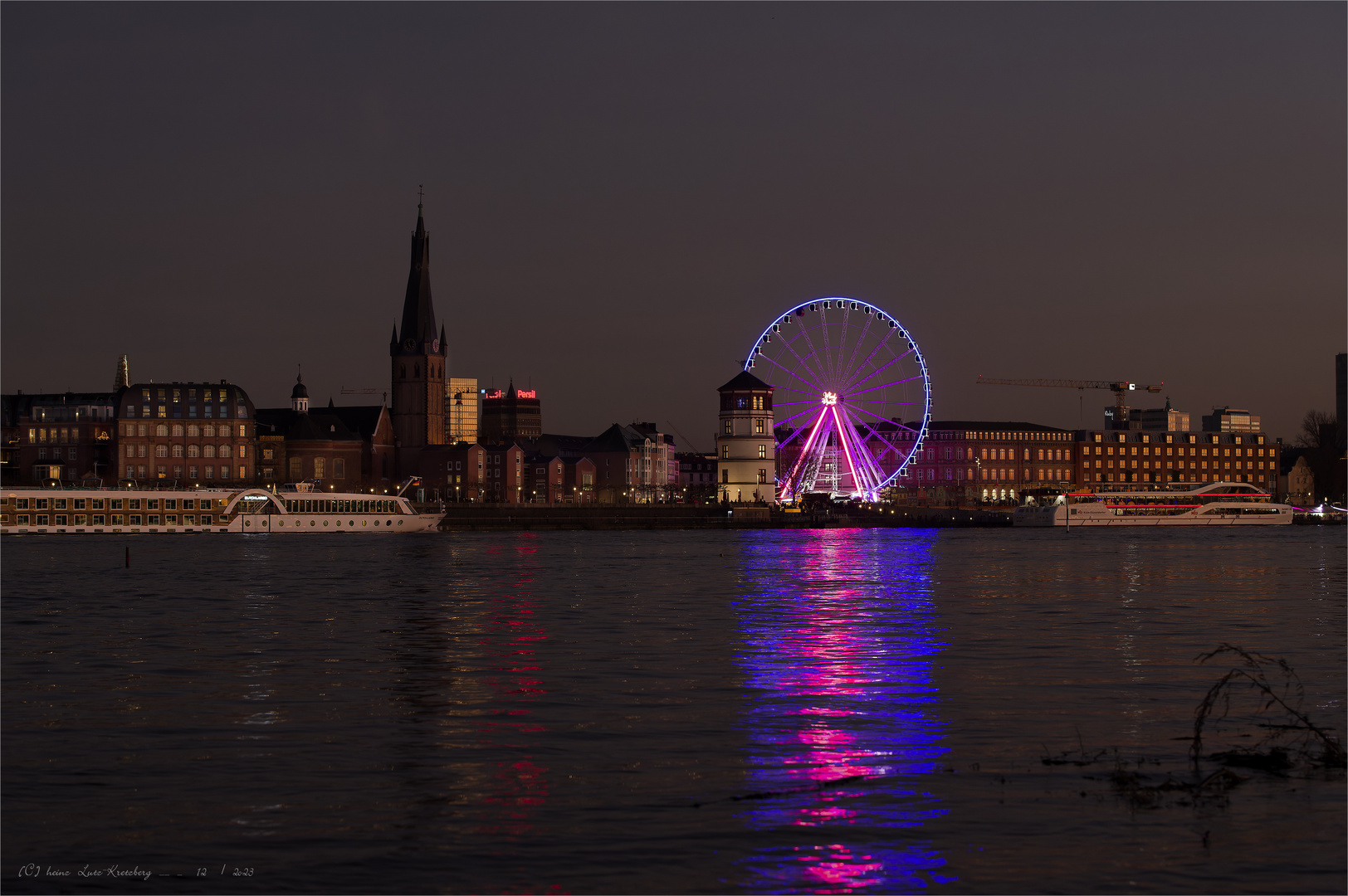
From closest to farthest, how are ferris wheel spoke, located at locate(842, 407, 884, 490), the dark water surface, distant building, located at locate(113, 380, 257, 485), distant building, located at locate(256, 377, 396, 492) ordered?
1. the dark water surface
2. ferris wheel spoke, located at locate(842, 407, 884, 490)
3. distant building, located at locate(113, 380, 257, 485)
4. distant building, located at locate(256, 377, 396, 492)

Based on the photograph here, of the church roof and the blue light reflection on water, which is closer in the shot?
the blue light reflection on water

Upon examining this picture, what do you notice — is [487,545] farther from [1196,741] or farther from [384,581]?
[1196,741]

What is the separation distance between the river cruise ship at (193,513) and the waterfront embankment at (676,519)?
12999mm

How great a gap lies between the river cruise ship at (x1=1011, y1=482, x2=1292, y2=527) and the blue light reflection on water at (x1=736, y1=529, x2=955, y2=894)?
115 m

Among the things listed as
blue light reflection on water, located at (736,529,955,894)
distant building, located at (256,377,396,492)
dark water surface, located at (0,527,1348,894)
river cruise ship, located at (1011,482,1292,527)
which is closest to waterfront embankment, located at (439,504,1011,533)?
river cruise ship, located at (1011,482,1292,527)

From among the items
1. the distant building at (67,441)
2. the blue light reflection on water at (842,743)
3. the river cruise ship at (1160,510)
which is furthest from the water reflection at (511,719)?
the distant building at (67,441)

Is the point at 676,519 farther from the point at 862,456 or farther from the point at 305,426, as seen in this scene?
the point at 305,426

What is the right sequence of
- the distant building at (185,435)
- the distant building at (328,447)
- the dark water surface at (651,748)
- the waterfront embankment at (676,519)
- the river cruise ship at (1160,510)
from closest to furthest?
the dark water surface at (651,748), the waterfront embankment at (676,519), the river cruise ship at (1160,510), the distant building at (185,435), the distant building at (328,447)

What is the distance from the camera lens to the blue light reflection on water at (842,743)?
45.9ft

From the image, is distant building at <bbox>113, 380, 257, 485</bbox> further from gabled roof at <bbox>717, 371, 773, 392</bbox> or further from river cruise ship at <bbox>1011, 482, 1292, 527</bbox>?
river cruise ship at <bbox>1011, 482, 1292, 527</bbox>

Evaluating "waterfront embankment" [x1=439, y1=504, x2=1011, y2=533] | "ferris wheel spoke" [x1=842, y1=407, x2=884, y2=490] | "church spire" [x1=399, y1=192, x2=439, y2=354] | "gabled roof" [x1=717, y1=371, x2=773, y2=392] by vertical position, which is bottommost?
"waterfront embankment" [x1=439, y1=504, x2=1011, y2=533]

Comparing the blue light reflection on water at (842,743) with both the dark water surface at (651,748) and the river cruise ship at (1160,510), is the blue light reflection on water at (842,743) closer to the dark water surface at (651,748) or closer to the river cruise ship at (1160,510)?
the dark water surface at (651,748)

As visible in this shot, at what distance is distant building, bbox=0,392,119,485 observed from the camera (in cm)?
17350

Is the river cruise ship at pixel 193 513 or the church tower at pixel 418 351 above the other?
the church tower at pixel 418 351
